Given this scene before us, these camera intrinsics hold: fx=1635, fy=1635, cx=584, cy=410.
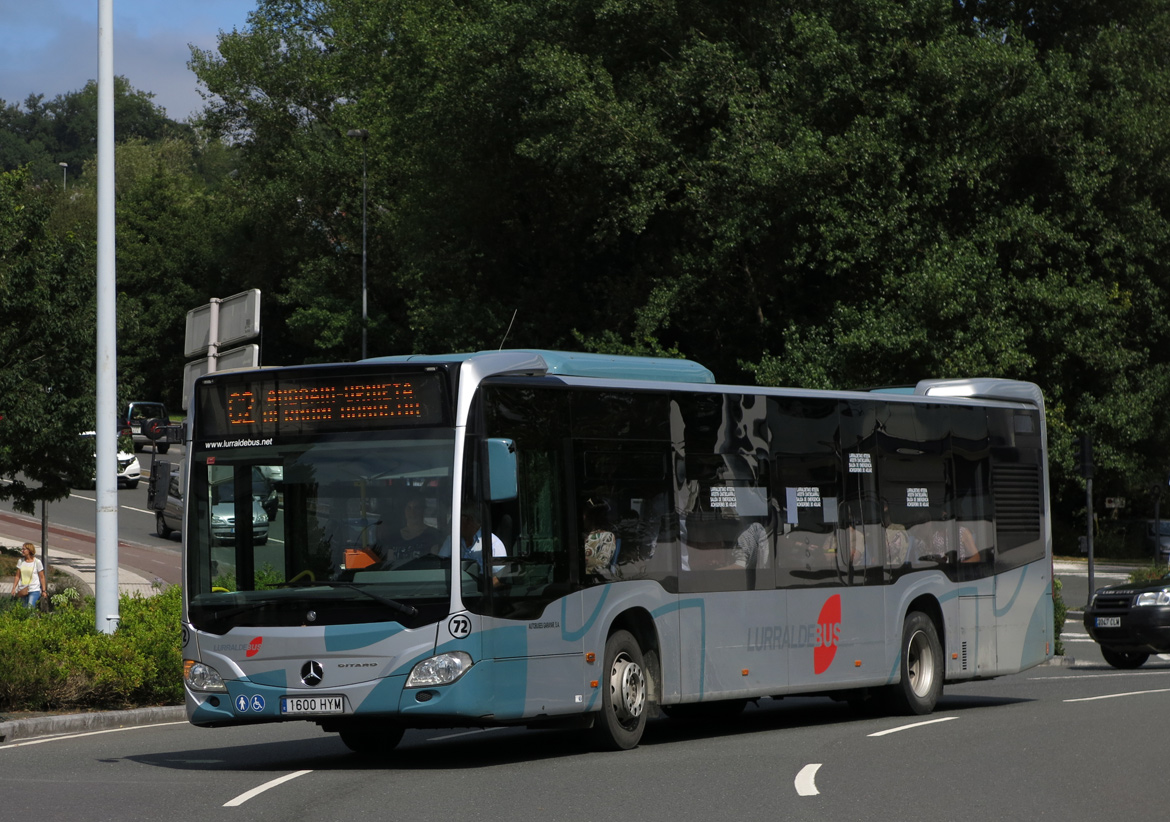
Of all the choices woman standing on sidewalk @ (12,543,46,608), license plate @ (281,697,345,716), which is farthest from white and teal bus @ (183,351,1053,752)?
woman standing on sidewalk @ (12,543,46,608)

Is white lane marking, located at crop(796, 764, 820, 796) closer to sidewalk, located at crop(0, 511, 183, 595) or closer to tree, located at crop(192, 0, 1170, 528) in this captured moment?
tree, located at crop(192, 0, 1170, 528)

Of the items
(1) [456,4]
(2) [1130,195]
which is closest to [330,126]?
(1) [456,4]

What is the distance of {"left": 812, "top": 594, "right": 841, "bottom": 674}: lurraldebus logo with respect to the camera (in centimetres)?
1460

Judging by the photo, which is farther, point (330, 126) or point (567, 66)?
point (330, 126)

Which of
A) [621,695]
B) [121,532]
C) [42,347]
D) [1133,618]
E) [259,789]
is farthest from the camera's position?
[121,532]

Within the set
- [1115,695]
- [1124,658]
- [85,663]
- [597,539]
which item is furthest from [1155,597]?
[85,663]

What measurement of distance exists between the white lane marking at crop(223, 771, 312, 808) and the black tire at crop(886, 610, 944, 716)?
678cm

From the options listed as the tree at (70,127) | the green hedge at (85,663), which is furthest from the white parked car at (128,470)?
the tree at (70,127)

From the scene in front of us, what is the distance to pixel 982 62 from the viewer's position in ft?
107

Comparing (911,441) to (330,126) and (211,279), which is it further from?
(211,279)

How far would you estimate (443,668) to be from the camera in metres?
11.1

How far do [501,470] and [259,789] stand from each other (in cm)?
273

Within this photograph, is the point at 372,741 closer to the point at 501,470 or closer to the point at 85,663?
the point at 501,470

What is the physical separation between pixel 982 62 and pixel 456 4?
18.8 metres
